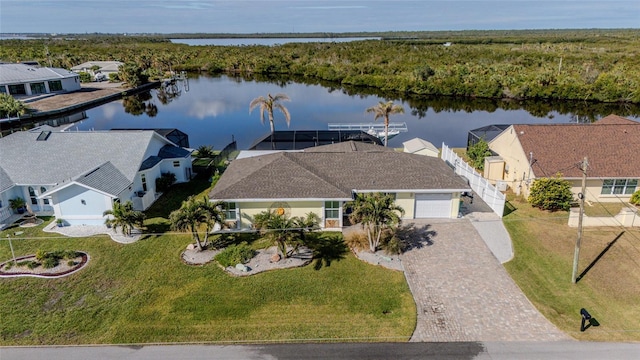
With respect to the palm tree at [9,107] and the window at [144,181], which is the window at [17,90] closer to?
the palm tree at [9,107]

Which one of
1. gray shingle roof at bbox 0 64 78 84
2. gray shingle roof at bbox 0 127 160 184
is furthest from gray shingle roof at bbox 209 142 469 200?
gray shingle roof at bbox 0 64 78 84

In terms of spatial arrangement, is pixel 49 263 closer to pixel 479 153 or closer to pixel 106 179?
pixel 106 179

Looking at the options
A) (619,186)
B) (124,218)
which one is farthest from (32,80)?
(619,186)

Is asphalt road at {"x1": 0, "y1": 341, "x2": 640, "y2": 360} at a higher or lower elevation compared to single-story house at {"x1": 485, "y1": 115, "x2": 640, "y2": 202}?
lower

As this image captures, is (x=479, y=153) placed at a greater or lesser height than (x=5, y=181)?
lesser

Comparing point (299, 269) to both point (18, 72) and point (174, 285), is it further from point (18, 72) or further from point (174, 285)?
point (18, 72)

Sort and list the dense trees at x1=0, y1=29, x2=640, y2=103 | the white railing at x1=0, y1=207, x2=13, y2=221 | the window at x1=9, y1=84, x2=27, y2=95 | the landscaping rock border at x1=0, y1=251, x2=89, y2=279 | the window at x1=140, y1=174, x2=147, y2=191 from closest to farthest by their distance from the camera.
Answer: the landscaping rock border at x1=0, y1=251, x2=89, y2=279
the white railing at x1=0, y1=207, x2=13, y2=221
the window at x1=140, y1=174, x2=147, y2=191
the window at x1=9, y1=84, x2=27, y2=95
the dense trees at x1=0, y1=29, x2=640, y2=103

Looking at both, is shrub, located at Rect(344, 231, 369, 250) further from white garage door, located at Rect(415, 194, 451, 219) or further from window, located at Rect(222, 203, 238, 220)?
window, located at Rect(222, 203, 238, 220)

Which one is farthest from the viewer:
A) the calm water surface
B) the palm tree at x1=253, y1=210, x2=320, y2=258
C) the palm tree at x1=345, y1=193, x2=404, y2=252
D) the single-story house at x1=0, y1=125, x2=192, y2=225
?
the calm water surface
